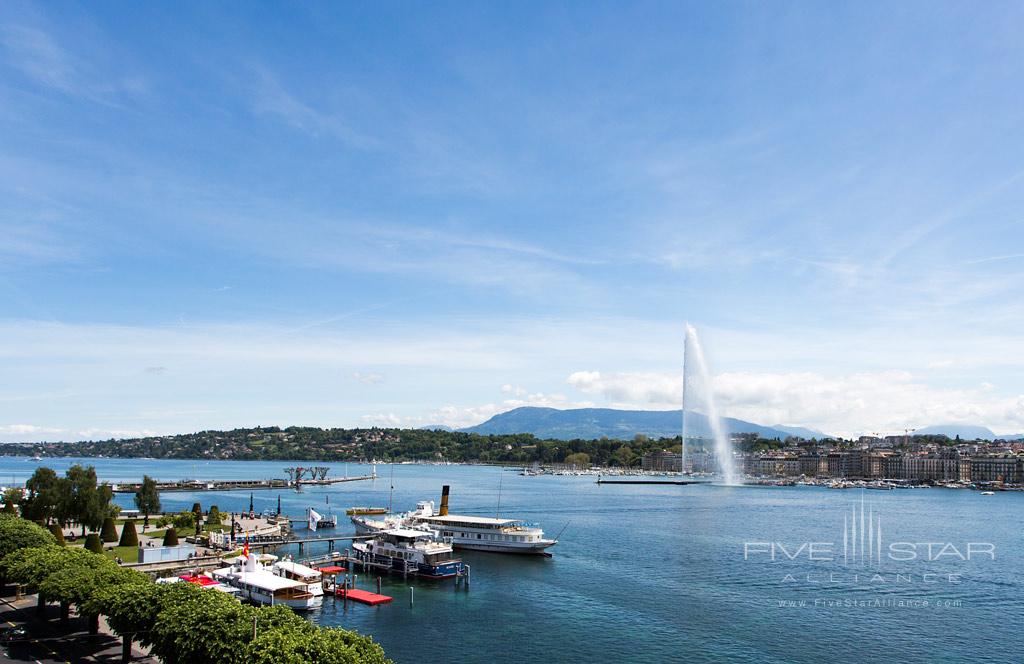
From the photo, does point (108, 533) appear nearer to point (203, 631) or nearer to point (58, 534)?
point (58, 534)

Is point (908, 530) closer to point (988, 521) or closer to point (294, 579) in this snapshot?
point (988, 521)

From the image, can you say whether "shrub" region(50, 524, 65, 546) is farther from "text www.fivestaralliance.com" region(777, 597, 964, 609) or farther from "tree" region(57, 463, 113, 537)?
"text www.fivestaralliance.com" region(777, 597, 964, 609)

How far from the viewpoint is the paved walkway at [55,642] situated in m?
30.3

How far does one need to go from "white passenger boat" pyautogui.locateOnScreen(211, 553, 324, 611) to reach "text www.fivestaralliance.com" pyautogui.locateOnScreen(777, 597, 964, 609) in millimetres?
29381

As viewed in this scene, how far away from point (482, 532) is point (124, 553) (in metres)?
30.7

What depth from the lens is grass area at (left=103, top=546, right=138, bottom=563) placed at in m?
53.0

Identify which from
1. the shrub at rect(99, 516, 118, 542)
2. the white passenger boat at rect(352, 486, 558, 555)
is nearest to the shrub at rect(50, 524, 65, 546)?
the shrub at rect(99, 516, 118, 542)

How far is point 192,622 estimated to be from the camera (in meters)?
27.6

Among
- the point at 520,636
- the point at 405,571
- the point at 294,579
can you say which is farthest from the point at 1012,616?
the point at 294,579

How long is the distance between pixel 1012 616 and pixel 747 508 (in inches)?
3197

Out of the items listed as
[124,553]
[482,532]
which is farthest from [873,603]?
[124,553]

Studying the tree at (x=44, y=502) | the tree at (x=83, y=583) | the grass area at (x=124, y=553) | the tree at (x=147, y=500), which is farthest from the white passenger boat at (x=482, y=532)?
the tree at (x=83, y=583)

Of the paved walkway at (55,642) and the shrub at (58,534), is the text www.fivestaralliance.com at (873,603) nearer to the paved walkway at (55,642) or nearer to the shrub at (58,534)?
the paved walkway at (55,642)

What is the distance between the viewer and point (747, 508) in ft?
416
